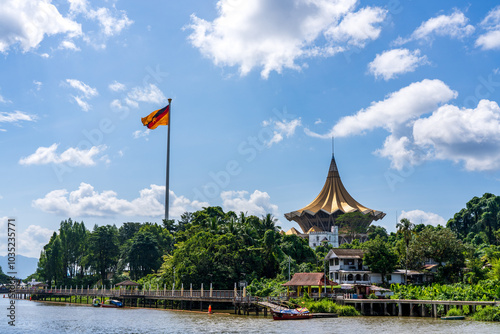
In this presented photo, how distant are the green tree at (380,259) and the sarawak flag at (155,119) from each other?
48337 mm

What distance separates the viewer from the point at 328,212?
15225 cm

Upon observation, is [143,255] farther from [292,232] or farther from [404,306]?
[292,232]

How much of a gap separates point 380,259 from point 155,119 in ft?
166

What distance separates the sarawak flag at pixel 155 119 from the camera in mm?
96875

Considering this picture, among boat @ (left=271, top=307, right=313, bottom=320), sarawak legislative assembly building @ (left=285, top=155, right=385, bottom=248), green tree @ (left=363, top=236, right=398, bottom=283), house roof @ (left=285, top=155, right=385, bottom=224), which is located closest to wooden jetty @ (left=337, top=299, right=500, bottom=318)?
boat @ (left=271, top=307, right=313, bottom=320)

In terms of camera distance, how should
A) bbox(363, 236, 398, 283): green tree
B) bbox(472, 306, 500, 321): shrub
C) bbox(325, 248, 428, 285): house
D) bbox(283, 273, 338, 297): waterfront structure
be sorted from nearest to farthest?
bbox(472, 306, 500, 321): shrub → bbox(283, 273, 338, 297): waterfront structure → bbox(363, 236, 398, 283): green tree → bbox(325, 248, 428, 285): house

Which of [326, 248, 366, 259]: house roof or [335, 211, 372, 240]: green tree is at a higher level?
[335, 211, 372, 240]: green tree

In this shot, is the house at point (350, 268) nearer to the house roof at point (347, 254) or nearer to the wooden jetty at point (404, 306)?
the house roof at point (347, 254)

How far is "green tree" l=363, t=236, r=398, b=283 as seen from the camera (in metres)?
66.6

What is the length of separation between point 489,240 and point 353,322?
6389 cm

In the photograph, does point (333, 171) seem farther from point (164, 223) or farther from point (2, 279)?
point (2, 279)

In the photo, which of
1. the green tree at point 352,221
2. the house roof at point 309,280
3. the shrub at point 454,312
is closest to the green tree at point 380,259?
the house roof at point 309,280

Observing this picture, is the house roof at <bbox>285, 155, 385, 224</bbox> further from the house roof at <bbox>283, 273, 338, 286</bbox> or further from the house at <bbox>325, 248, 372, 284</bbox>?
the house roof at <bbox>283, 273, 338, 286</bbox>

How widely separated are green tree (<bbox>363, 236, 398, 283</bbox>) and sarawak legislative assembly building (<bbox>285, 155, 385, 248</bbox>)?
72027mm
